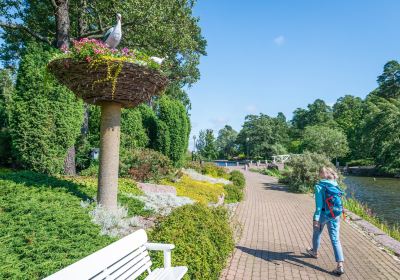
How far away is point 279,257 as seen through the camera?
20.0 ft

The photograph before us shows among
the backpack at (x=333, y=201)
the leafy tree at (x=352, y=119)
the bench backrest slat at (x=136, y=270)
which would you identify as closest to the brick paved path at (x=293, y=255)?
the backpack at (x=333, y=201)

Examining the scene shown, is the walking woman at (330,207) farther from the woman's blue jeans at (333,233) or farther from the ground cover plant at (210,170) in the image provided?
the ground cover plant at (210,170)

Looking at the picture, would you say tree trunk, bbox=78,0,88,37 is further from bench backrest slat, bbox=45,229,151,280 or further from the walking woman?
bench backrest slat, bbox=45,229,151,280

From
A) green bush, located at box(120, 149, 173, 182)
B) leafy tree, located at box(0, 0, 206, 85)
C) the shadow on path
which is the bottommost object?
the shadow on path

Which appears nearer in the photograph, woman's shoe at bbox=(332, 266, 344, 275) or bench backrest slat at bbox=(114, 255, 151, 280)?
bench backrest slat at bbox=(114, 255, 151, 280)

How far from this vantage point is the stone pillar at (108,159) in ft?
19.5

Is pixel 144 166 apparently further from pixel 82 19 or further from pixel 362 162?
pixel 362 162

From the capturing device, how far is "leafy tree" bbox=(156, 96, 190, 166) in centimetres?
1789

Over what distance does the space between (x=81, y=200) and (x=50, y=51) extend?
4.87m

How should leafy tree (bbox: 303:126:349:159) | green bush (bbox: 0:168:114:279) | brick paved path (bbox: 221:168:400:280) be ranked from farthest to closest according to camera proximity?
A: leafy tree (bbox: 303:126:349:159)
brick paved path (bbox: 221:168:400:280)
green bush (bbox: 0:168:114:279)

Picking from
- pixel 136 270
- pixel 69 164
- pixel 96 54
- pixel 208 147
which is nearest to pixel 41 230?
pixel 136 270

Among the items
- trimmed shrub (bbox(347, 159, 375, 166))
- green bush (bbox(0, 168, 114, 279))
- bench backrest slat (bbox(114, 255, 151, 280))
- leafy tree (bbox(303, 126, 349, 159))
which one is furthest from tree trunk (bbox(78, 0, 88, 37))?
trimmed shrub (bbox(347, 159, 375, 166))

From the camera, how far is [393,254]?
6637 millimetres

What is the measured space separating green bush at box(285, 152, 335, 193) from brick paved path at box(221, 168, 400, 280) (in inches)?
312
